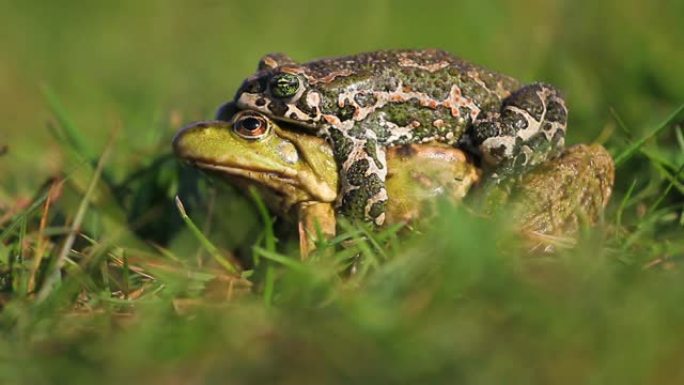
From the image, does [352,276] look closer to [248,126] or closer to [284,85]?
[284,85]

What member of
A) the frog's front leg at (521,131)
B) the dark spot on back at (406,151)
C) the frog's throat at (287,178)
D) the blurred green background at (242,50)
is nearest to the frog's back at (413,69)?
the frog's front leg at (521,131)

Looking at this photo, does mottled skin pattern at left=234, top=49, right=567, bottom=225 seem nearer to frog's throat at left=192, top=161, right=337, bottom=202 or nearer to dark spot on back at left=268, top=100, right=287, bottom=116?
dark spot on back at left=268, top=100, right=287, bottom=116

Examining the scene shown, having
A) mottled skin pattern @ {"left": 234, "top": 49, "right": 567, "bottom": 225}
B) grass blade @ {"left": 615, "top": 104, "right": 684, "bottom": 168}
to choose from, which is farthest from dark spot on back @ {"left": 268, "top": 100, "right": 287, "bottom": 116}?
grass blade @ {"left": 615, "top": 104, "right": 684, "bottom": 168}

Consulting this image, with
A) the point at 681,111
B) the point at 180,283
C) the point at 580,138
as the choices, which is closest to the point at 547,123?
the point at 681,111

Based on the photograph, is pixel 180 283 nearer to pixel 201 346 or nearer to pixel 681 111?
pixel 201 346

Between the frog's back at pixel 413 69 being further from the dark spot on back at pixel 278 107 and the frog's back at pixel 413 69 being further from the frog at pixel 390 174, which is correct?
the frog at pixel 390 174

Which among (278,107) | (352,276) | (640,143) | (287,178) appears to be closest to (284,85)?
(278,107)
